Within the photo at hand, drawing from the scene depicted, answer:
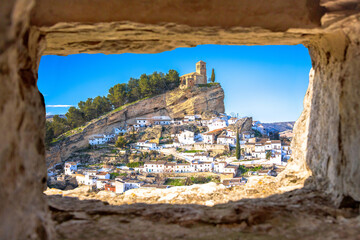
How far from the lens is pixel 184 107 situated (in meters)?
72.0

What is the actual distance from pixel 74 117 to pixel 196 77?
32.3 metres

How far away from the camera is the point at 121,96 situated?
231ft

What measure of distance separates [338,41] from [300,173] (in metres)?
1.92

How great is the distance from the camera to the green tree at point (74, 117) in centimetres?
6450

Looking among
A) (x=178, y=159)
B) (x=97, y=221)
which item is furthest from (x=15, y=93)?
(x=178, y=159)

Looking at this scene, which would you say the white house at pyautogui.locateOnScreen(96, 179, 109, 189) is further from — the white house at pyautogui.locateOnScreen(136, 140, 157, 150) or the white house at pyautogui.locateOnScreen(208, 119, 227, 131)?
the white house at pyautogui.locateOnScreen(208, 119, 227, 131)

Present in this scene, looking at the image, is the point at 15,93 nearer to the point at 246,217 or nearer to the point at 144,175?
the point at 246,217

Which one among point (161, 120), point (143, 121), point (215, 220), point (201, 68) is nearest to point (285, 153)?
point (161, 120)

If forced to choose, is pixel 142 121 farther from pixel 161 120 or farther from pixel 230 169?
pixel 230 169

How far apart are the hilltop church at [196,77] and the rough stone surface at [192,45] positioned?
229 feet

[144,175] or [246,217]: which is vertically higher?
[246,217]

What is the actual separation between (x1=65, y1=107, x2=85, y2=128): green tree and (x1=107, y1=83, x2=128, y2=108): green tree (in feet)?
27.9

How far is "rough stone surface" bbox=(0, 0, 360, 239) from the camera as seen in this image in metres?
2.22

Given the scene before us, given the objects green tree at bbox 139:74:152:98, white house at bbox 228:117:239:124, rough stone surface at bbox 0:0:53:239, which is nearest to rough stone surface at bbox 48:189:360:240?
rough stone surface at bbox 0:0:53:239
